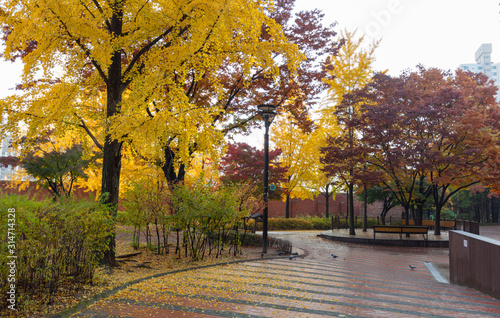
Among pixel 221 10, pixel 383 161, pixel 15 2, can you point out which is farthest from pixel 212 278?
pixel 383 161

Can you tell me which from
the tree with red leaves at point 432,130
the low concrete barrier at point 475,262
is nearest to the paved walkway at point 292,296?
the low concrete barrier at point 475,262

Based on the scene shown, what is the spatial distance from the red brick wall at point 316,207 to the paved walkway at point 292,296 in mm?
25550

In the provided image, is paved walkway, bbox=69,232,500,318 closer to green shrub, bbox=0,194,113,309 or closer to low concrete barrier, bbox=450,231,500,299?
low concrete barrier, bbox=450,231,500,299

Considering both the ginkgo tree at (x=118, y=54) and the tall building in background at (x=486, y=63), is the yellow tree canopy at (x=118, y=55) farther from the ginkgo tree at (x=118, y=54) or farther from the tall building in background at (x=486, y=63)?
the tall building in background at (x=486, y=63)

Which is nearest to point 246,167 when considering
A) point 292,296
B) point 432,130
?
point 432,130

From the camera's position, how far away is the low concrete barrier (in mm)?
6160

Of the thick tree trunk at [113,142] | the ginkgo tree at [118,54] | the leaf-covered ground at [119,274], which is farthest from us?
the thick tree trunk at [113,142]

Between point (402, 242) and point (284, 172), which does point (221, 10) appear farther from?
point (284, 172)

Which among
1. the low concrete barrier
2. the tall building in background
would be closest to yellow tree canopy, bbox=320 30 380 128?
the low concrete barrier

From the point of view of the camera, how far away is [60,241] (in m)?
5.00

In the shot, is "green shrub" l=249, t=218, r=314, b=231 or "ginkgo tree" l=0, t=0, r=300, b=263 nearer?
"ginkgo tree" l=0, t=0, r=300, b=263

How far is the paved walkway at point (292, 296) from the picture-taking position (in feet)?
15.6

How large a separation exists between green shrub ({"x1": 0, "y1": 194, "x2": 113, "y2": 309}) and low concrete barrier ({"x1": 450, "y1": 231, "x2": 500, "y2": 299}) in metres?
6.55

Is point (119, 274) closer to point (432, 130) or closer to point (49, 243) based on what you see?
point (49, 243)
